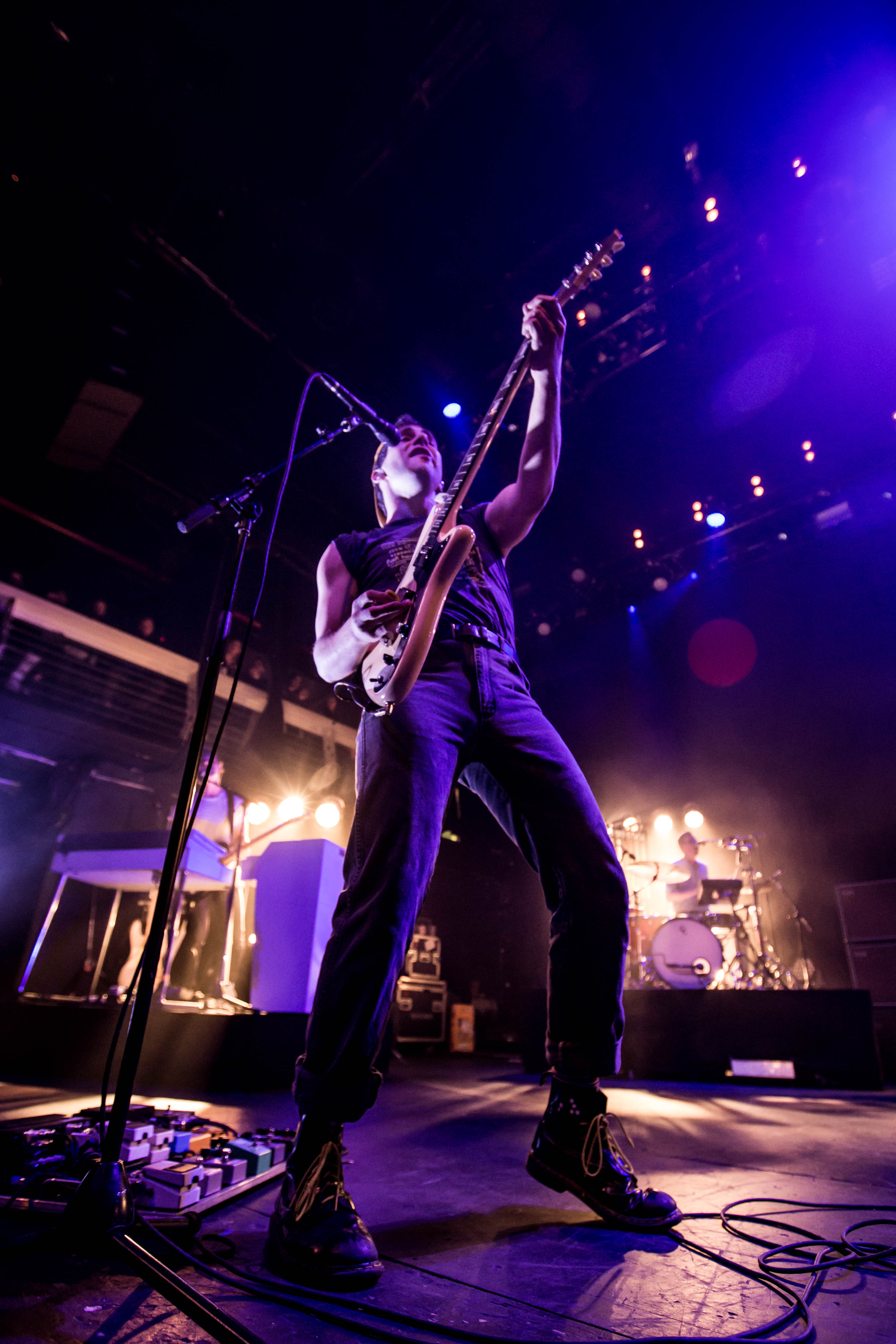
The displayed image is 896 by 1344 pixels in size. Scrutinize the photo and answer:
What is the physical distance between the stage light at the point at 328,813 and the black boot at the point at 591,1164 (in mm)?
6923

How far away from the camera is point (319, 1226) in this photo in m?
1.08

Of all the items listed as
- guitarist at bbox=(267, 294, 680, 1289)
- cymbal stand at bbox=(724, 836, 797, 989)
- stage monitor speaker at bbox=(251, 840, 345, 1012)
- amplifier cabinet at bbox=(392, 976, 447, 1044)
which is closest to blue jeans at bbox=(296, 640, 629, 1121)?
guitarist at bbox=(267, 294, 680, 1289)

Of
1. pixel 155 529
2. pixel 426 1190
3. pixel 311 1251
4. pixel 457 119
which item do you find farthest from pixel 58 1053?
pixel 457 119

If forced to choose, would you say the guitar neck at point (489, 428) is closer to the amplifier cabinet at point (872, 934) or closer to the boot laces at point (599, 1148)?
the boot laces at point (599, 1148)

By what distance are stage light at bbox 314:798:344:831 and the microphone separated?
637 centimetres

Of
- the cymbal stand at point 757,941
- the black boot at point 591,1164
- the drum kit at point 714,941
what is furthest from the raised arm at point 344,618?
the cymbal stand at point 757,941

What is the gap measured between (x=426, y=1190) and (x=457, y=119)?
5.88 m

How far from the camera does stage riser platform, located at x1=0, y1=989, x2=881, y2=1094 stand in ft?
11.6

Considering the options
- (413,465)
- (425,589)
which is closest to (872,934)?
(413,465)

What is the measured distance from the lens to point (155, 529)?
6.82 meters

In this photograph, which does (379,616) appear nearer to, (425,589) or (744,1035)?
(425,589)

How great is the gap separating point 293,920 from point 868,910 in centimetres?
714

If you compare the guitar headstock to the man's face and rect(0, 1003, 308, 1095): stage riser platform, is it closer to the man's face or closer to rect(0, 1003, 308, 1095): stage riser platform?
the man's face

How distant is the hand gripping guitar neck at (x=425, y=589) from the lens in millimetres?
1520
